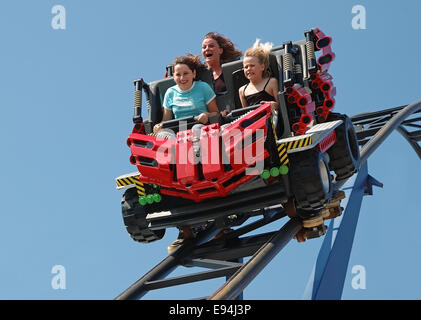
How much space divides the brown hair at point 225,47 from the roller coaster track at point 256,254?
1.37 metres

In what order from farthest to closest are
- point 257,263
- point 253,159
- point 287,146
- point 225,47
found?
point 225,47 → point 287,146 → point 253,159 → point 257,263

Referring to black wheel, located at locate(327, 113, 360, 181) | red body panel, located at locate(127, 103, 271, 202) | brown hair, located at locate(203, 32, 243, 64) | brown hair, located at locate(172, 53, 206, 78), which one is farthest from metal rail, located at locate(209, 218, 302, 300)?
brown hair, located at locate(203, 32, 243, 64)

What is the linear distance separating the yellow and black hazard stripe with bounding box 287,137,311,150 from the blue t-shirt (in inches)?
34.8

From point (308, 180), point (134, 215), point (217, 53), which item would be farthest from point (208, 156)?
point (217, 53)

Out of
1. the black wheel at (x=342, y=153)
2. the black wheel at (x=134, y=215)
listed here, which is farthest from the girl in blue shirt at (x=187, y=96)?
the black wheel at (x=342, y=153)

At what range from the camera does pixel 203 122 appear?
16.4ft

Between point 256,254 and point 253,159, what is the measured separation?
0.63 m

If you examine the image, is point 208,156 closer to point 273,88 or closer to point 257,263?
point 257,263

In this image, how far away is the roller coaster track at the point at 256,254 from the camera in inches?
176

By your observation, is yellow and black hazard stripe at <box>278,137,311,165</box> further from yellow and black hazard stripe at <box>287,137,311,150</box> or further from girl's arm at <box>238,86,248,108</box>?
girl's arm at <box>238,86,248,108</box>

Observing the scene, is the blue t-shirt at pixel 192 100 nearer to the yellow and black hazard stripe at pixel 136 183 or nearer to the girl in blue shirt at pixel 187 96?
the girl in blue shirt at pixel 187 96

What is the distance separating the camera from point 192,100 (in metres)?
5.29

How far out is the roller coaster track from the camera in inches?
176
